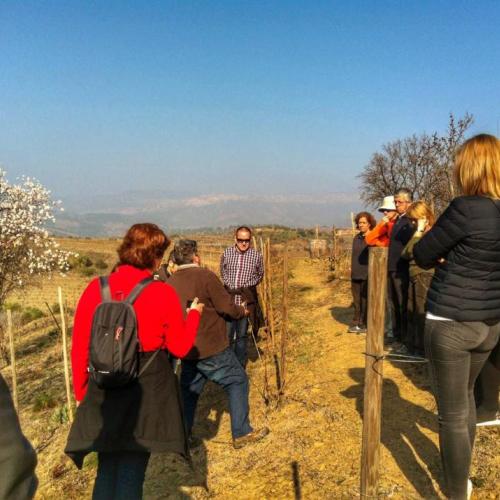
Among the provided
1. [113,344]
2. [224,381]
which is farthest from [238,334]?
[113,344]

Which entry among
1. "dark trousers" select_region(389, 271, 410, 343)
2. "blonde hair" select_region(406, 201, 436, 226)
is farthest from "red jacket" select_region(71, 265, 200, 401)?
"dark trousers" select_region(389, 271, 410, 343)

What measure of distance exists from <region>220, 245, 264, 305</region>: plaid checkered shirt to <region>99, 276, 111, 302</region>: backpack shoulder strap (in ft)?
9.96

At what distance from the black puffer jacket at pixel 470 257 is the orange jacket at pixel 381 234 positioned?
325cm

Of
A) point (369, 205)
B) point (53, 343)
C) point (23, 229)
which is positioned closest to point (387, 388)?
point (53, 343)

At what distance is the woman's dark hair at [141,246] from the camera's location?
7.62 feet

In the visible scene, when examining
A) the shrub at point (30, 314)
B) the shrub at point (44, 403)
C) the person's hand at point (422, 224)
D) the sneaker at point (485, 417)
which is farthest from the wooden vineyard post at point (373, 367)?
the shrub at point (30, 314)

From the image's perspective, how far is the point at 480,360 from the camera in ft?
7.27

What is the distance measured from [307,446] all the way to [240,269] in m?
2.18

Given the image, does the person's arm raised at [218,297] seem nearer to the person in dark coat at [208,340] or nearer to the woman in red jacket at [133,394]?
the person in dark coat at [208,340]

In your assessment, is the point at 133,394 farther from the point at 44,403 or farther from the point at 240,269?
the point at 44,403

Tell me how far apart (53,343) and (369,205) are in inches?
968

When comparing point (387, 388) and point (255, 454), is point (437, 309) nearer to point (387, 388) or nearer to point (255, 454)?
point (255, 454)

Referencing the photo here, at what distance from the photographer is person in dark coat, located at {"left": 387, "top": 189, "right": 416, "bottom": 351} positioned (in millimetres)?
5094

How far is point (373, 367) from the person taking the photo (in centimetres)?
233
